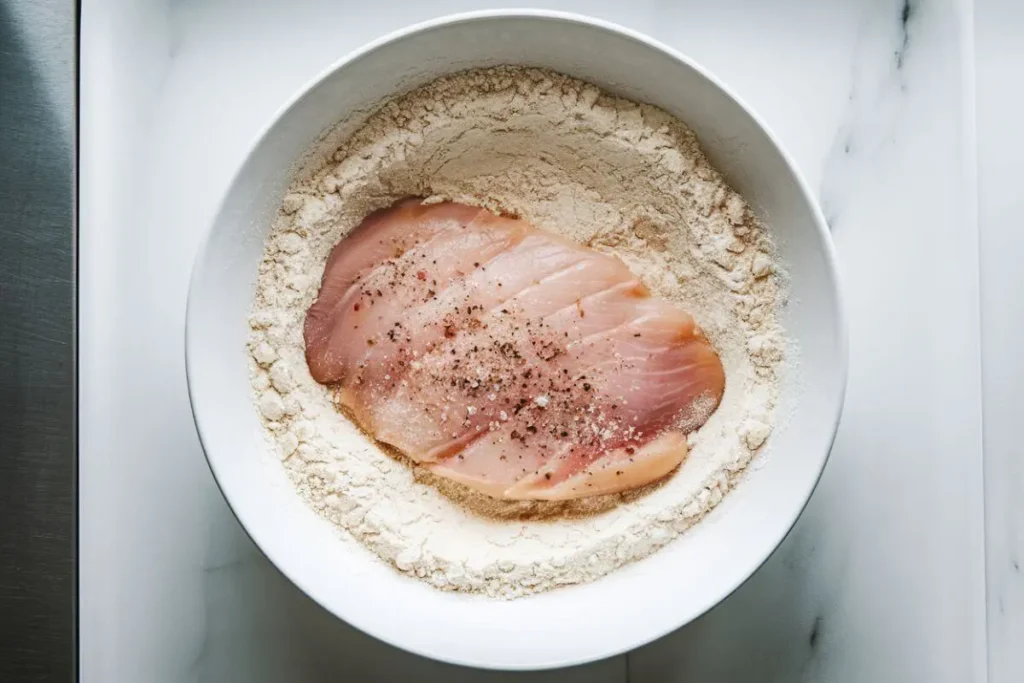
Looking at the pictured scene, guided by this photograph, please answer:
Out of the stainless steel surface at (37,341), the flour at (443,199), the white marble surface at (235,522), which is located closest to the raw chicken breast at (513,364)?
the flour at (443,199)

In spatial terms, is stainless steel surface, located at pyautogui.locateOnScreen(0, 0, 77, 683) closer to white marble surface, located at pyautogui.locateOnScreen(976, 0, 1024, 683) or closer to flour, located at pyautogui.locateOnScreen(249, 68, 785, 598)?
flour, located at pyautogui.locateOnScreen(249, 68, 785, 598)

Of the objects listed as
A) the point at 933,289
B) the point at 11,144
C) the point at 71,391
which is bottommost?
the point at 71,391

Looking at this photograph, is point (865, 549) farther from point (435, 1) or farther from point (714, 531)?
point (435, 1)

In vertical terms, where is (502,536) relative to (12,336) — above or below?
below

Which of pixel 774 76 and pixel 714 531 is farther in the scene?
pixel 774 76

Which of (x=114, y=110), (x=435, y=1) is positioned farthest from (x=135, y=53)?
(x=435, y=1)

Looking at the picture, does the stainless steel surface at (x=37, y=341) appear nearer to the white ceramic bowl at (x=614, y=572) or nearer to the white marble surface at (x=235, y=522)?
the white marble surface at (x=235, y=522)
